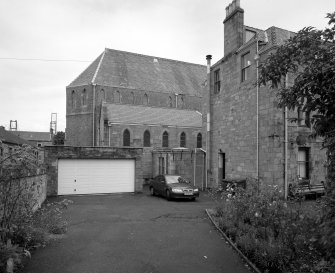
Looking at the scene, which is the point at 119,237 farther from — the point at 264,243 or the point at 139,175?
the point at 139,175

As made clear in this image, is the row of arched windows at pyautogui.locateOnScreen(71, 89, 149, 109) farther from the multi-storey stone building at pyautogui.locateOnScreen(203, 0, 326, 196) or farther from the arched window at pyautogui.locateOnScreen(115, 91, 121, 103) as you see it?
the multi-storey stone building at pyautogui.locateOnScreen(203, 0, 326, 196)

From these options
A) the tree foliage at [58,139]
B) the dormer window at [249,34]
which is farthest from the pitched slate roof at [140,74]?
the tree foliage at [58,139]

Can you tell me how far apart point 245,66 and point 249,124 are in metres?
3.53

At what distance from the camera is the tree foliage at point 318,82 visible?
3.48 m

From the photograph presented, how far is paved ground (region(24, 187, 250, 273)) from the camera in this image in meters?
6.26

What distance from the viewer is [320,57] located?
3.99 m

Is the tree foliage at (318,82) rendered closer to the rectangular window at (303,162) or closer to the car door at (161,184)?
the rectangular window at (303,162)

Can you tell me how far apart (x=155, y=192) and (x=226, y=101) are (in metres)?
7.63

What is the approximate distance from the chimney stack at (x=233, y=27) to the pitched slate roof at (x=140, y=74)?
77.3ft

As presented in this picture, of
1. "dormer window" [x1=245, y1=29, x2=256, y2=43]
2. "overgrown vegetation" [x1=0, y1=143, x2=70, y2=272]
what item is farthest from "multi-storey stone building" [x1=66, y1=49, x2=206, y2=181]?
"overgrown vegetation" [x1=0, y1=143, x2=70, y2=272]

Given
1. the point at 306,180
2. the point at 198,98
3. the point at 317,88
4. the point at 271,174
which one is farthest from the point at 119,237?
the point at 198,98

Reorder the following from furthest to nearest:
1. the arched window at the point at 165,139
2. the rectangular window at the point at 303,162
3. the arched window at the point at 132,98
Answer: the arched window at the point at 132,98
the arched window at the point at 165,139
the rectangular window at the point at 303,162

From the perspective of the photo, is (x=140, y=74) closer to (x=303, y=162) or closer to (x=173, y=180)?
(x=173, y=180)

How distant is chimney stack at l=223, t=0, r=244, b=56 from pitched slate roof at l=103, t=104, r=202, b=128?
15576 millimetres
